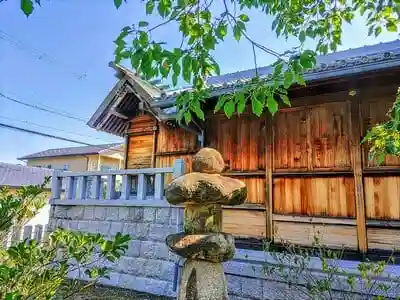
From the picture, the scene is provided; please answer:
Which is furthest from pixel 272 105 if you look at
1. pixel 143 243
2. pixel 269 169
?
pixel 143 243

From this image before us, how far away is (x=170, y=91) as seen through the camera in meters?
6.44

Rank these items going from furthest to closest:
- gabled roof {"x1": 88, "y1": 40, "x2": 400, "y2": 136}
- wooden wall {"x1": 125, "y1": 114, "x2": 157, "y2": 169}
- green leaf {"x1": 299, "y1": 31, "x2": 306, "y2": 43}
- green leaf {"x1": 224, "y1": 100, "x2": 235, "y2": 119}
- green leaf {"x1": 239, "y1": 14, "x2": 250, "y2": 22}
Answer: wooden wall {"x1": 125, "y1": 114, "x2": 157, "y2": 169} < gabled roof {"x1": 88, "y1": 40, "x2": 400, "y2": 136} < green leaf {"x1": 299, "y1": 31, "x2": 306, "y2": 43} < green leaf {"x1": 239, "y1": 14, "x2": 250, "y2": 22} < green leaf {"x1": 224, "y1": 100, "x2": 235, "y2": 119}

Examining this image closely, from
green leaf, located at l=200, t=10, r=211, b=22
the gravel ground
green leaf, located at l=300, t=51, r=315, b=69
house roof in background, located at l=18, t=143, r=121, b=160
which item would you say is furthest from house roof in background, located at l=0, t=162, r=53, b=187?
green leaf, located at l=300, t=51, r=315, b=69

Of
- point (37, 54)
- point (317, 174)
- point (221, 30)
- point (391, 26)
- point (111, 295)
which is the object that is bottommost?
point (111, 295)

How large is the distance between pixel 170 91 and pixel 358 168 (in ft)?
13.2

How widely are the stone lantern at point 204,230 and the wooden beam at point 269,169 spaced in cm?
288

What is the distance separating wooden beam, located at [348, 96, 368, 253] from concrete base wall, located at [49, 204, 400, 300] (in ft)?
1.55

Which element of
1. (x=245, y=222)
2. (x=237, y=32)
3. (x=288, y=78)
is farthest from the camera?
(x=245, y=222)

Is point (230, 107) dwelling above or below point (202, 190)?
above

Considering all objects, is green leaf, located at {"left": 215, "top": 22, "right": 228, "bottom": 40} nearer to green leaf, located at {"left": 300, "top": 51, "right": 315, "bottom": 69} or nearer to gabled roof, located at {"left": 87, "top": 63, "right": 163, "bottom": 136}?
green leaf, located at {"left": 300, "top": 51, "right": 315, "bottom": 69}

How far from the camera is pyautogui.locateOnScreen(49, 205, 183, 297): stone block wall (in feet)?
15.5

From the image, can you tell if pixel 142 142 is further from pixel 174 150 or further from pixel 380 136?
pixel 380 136

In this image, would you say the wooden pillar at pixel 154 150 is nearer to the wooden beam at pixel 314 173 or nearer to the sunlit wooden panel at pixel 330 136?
the wooden beam at pixel 314 173

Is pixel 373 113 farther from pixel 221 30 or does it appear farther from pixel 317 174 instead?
pixel 221 30
